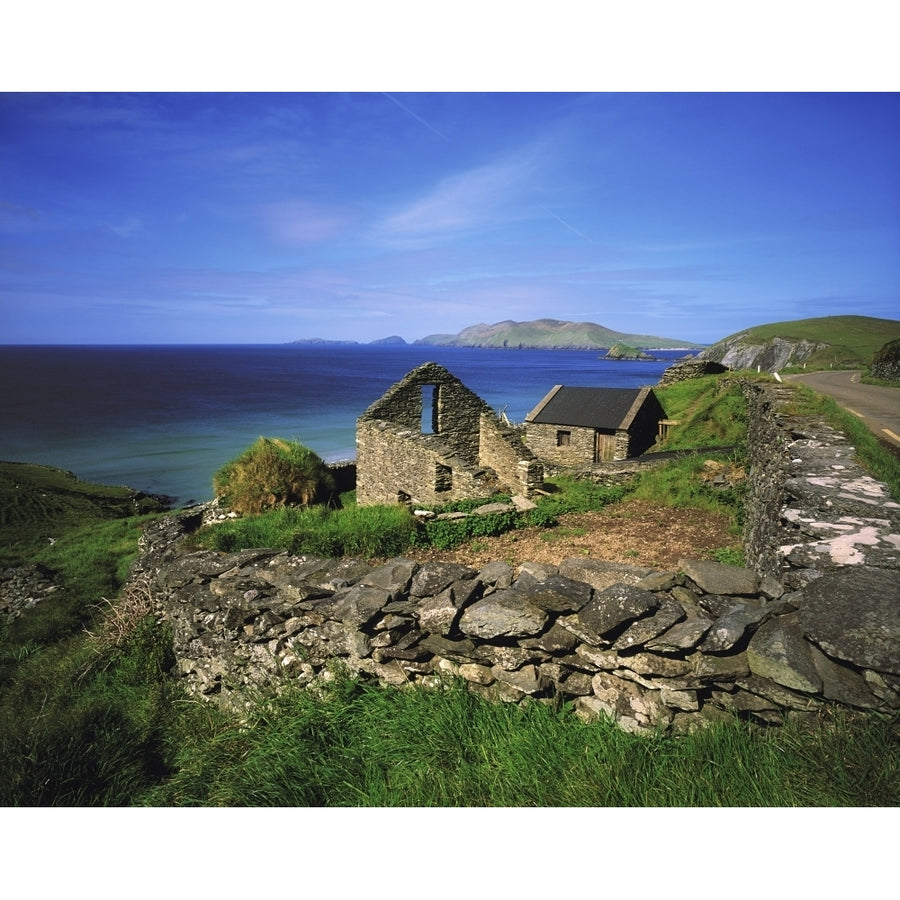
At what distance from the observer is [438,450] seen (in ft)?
41.5

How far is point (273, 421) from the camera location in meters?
47.8

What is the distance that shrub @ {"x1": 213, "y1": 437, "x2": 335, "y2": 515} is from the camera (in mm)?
13172

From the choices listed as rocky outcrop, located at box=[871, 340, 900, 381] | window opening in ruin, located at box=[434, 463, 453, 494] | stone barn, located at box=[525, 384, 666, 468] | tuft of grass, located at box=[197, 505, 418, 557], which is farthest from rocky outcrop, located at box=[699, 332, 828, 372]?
tuft of grass, located at box=[197, 505, 418, 557]

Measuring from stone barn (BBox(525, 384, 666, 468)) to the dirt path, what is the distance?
1102cm

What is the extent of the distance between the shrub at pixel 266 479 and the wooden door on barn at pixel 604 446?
11.6 metres

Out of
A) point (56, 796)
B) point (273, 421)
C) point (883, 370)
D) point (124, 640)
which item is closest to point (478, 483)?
point (124, 640)

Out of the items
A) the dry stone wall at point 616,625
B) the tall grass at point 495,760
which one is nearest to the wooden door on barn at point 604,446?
the dry stone wall at point 616,625

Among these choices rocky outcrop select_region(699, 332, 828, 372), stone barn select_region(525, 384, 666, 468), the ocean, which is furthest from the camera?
rocky outcrop select_region(699, 332, 828, 372)

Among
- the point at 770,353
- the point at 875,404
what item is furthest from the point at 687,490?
the point at 770,353

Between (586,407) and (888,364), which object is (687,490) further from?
(888,364)

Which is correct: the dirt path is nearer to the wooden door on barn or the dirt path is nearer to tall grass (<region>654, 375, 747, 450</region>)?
tall grass (<region>654, 375, 747, 450</region>)

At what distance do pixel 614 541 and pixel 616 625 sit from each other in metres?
4.66

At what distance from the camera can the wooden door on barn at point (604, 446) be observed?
19.4 meters

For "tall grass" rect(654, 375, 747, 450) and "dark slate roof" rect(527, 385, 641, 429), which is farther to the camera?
"dark slate roof" rect(527, 385, 641, 429)
